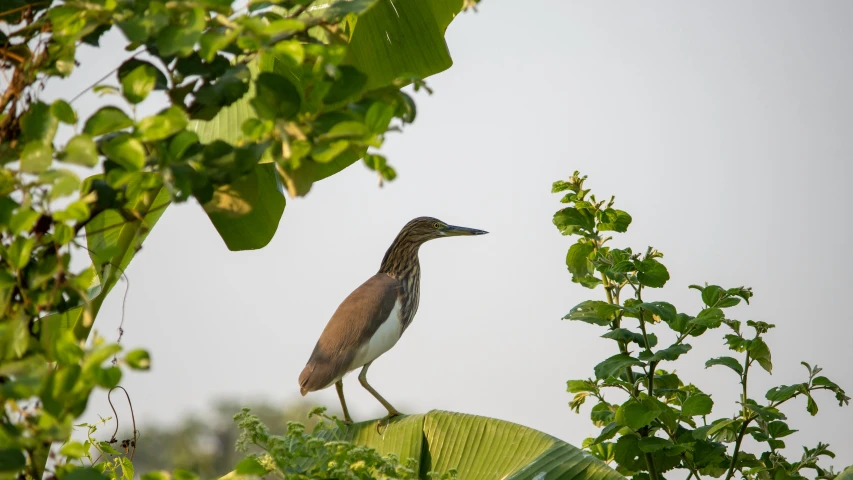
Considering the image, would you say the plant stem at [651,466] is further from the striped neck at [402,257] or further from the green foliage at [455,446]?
the striped neck at [402,257]

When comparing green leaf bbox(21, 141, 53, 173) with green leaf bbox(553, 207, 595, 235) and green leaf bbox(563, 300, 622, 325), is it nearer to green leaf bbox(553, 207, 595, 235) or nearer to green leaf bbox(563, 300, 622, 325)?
green leaf bbox(563, 300, 622, 325)

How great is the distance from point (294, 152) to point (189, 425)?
17205 millimetres

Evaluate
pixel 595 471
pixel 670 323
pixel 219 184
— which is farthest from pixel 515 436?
pixel 219 184

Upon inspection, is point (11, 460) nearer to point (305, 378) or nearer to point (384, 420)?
point (384, 420)

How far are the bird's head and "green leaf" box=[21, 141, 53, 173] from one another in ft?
12.3

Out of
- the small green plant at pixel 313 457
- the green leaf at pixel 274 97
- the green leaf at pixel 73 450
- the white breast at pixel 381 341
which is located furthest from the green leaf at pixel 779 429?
the green leaf at pixel 73 450

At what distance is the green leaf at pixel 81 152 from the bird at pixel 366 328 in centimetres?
234

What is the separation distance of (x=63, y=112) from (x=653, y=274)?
209 cm

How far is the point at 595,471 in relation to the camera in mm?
2457

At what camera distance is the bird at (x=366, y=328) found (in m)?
3.82

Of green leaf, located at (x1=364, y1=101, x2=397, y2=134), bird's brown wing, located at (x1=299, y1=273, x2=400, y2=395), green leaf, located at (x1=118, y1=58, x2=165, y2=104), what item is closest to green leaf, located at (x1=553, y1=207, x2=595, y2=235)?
bird's brown wing, located at (x1=299, y1=273, x2=400, y2=395)

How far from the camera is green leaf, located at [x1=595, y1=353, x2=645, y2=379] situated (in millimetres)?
2627

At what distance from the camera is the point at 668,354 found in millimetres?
2637

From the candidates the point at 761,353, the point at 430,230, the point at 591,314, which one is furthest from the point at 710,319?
the point at 430,230
